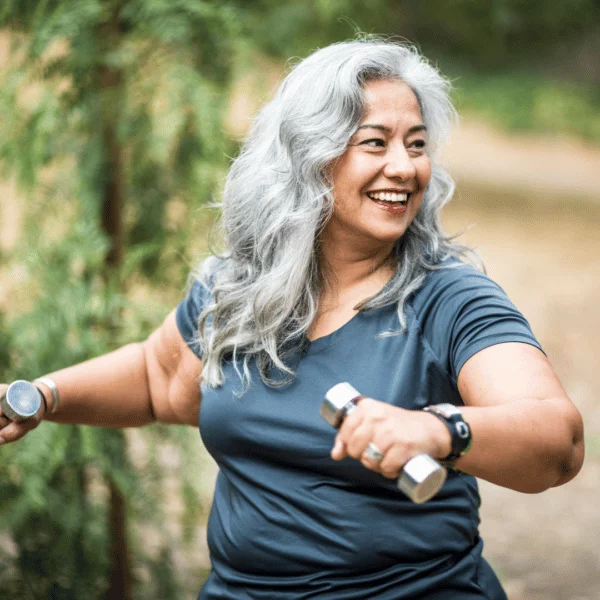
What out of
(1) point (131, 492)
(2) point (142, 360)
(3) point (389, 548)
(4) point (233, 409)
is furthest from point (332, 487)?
(1) point (131, 492)

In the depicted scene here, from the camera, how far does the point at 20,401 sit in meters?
2.07

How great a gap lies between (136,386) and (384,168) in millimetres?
936

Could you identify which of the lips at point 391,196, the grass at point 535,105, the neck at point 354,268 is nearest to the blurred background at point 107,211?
the neck at point 354,268

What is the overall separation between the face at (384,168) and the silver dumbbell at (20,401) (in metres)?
0.87

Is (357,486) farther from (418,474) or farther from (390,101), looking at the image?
(390,101)

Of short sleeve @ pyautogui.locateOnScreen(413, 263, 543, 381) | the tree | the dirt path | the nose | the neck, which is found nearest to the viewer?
short sleeve @ pyautogui.locateOnScreen(413, 263, 543, 381)

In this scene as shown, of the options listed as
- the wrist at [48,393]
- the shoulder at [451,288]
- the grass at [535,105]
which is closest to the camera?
the shoulder at [451,288]

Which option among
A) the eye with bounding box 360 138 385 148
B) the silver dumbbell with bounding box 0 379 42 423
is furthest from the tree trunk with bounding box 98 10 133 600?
the eye with bounding box 360 138 385 148

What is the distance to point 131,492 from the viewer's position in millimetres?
3119

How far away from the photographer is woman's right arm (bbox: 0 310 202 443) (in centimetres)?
229

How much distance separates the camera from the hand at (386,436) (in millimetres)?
1360

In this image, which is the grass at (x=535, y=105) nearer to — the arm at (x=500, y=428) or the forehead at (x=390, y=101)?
the forehead at (x=390, y=101)

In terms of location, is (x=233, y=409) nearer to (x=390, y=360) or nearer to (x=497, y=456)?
(x=390, y=360)

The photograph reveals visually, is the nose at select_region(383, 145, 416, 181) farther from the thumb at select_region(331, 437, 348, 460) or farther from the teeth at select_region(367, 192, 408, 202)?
the thumb at select_region(331, 437, 348, 460)
